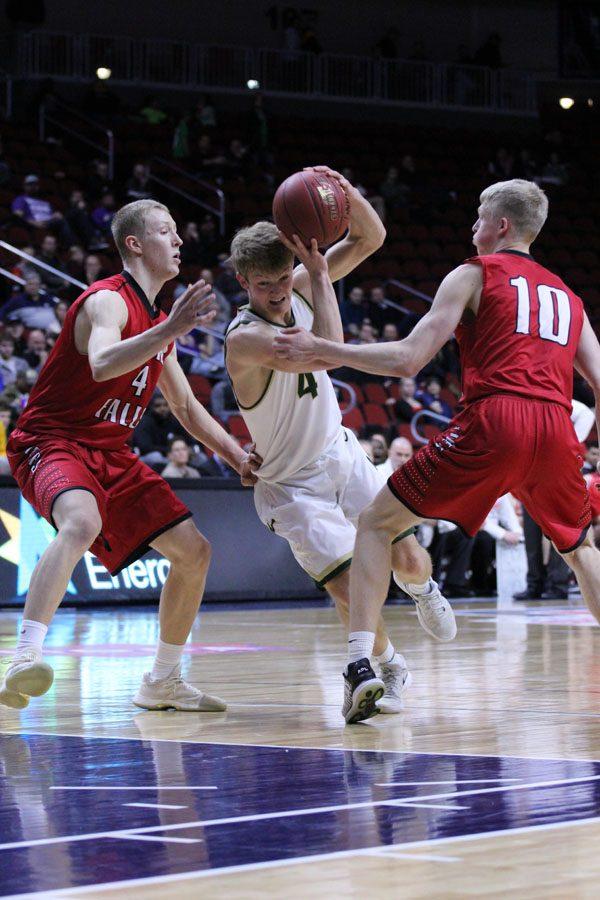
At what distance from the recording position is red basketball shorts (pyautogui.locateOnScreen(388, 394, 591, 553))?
4402 mm

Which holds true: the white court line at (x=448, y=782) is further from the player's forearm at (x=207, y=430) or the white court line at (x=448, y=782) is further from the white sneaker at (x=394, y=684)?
the player's forearm at (x=207, y=430)

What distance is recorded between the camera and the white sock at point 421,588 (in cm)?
497

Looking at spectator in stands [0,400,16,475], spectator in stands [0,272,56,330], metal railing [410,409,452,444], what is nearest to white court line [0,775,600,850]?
spectator in stands [0,400,16,475]

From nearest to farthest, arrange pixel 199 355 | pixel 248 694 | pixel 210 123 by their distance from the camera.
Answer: pixel 248 694 → pixel 199 355 → pixel 210 123

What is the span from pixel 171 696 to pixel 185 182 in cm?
1466

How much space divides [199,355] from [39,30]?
8.82 meters

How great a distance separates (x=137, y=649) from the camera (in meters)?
7.58

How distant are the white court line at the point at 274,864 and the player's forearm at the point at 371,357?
1.68 meters

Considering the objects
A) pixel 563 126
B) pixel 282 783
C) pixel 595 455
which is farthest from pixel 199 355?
pixel 563 126

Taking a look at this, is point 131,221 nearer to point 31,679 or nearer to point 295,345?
point 295,345

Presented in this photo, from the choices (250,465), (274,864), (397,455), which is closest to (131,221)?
(250,465)

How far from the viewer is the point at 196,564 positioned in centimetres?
506

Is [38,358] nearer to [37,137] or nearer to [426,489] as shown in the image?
[37,137]

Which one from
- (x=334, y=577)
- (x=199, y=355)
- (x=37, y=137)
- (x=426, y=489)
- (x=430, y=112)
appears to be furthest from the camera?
(x=430, y=112)
